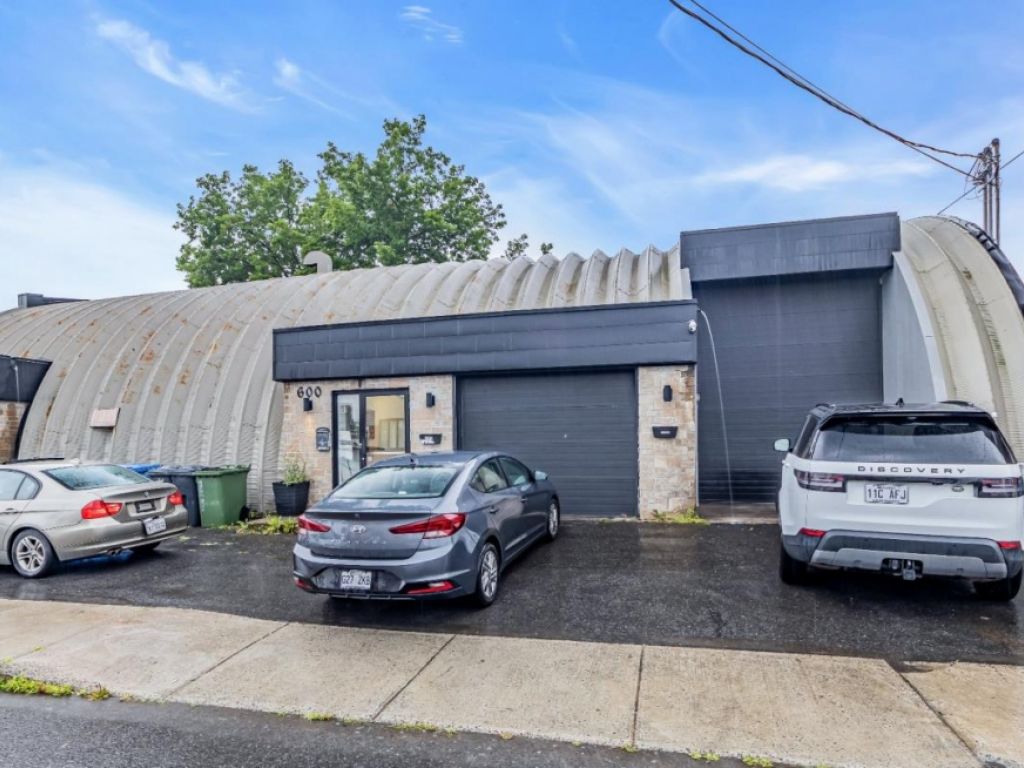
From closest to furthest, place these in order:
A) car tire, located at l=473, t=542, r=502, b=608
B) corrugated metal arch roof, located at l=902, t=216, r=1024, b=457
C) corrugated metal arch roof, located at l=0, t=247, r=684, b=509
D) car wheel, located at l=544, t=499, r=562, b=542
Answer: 1. car tire, located at l=473, t=542, r=502, b=608
2. car wheel, located at l=544, t=499, r=562, b=542
3. corrugated metal arch roof, located at l=902, t=216, r=1024, b=457
4. corrugated metal arch roof, located at l=0, t=247, r=684, b=509

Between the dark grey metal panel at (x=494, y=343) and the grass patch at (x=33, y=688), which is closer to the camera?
the grass patch at (x=33, y=688)

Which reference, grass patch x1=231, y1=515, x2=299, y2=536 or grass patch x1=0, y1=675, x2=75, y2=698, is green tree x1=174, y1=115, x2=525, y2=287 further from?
grass patch x1=0, y1=675, x2=75, y2=698

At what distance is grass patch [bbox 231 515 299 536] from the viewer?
1006 centimetres

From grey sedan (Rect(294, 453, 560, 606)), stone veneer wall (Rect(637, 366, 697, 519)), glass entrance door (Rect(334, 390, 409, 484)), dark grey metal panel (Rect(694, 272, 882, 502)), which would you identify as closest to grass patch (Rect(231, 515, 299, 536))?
glass entrance door (Rect(334, 390, 409, 484))

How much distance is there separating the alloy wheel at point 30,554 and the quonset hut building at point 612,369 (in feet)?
15.4

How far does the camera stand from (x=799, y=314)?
37.8 ft

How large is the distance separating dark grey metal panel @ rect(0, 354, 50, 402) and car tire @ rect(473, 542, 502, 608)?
15.2 m

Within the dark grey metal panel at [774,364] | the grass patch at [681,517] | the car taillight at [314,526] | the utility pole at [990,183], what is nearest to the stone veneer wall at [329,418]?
→ the grass patch at [681,517]

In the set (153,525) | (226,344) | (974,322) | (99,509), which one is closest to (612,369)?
(974,322)

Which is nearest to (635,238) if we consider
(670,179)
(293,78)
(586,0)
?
(670,179)

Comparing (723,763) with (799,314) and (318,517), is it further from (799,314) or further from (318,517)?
(799,314)

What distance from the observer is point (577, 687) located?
12.9 ft

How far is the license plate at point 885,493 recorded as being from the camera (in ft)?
15.9

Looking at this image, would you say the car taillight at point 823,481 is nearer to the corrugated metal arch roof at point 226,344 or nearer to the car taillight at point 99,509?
the corrugated metal arch roof at point 226,344
